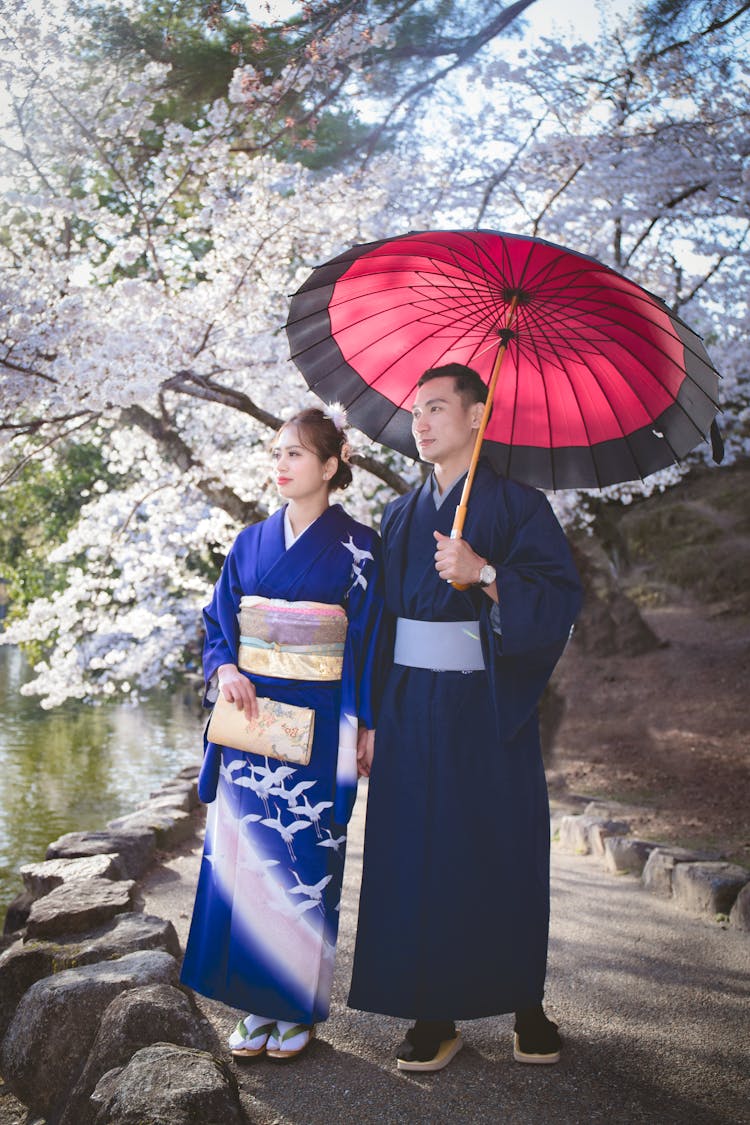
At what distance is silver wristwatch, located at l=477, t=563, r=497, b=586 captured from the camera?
7.79 ft

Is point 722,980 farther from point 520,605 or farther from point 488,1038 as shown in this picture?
point 520,605

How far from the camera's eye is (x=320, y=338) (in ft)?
9.73

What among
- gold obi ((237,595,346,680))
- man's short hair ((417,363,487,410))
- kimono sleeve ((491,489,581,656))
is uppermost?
man's short hair ((417,363,487,410))

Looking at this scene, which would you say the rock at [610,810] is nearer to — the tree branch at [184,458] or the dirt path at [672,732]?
the dirt path at [672,732]

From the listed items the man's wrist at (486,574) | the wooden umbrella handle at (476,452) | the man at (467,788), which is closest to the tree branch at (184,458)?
the wooden umbrella handle at (476,452)

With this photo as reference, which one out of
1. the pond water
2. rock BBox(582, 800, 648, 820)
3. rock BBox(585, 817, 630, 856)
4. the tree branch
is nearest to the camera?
rock BBox(585, 817, 630, 856)

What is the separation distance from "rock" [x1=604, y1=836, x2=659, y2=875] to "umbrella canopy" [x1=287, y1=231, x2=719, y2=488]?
2925 millimetres

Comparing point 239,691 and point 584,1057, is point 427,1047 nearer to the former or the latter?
point 584,1057

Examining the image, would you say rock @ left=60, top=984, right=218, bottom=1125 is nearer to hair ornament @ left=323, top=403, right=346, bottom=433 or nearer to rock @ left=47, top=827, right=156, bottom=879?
hair ornament @ left=323, top=403, right=346, bottom=433

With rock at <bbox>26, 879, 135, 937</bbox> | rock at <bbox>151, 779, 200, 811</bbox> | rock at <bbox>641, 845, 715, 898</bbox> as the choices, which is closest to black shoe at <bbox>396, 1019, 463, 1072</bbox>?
rock at <bbox>26, 879, 135, 937</bbox>

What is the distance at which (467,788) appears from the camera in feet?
8.02

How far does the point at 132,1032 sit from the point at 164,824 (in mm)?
3241

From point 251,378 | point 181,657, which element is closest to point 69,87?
point 251,378

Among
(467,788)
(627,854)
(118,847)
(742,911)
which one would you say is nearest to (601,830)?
(627,854)
